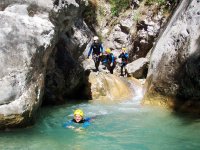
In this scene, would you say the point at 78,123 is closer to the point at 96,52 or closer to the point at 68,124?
the point at 68,124

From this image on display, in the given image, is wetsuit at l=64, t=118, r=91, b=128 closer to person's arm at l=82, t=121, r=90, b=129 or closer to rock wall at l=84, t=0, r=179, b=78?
person's arm at l=82, t=121, r=90, b=129

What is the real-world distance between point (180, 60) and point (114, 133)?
4711 mm

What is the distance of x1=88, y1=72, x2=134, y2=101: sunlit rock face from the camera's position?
657 inches

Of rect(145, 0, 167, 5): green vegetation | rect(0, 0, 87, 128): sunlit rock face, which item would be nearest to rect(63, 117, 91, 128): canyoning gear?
rect(0, 0, 87, 128): sunlit rock face

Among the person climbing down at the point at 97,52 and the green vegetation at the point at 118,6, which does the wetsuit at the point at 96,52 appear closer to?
the person climbing down at the point at 97,52

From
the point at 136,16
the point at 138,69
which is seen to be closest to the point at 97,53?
the point at 138,69

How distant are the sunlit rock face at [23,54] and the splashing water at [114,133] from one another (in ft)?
2.24

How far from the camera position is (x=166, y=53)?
14.9 meters

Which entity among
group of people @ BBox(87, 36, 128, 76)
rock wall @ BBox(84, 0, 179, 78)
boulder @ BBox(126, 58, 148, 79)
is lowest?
boulder @ BBox(126, 58, 148, 79)

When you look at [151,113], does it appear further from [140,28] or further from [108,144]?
[140,28]

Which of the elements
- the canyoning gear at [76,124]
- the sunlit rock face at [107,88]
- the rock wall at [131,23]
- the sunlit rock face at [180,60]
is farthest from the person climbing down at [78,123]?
the rock wall at [131,23]

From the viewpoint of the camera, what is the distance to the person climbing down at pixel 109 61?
20.5m

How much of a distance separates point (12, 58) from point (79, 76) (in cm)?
681

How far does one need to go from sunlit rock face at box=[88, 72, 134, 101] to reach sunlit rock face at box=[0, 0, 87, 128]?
18.2 feet
